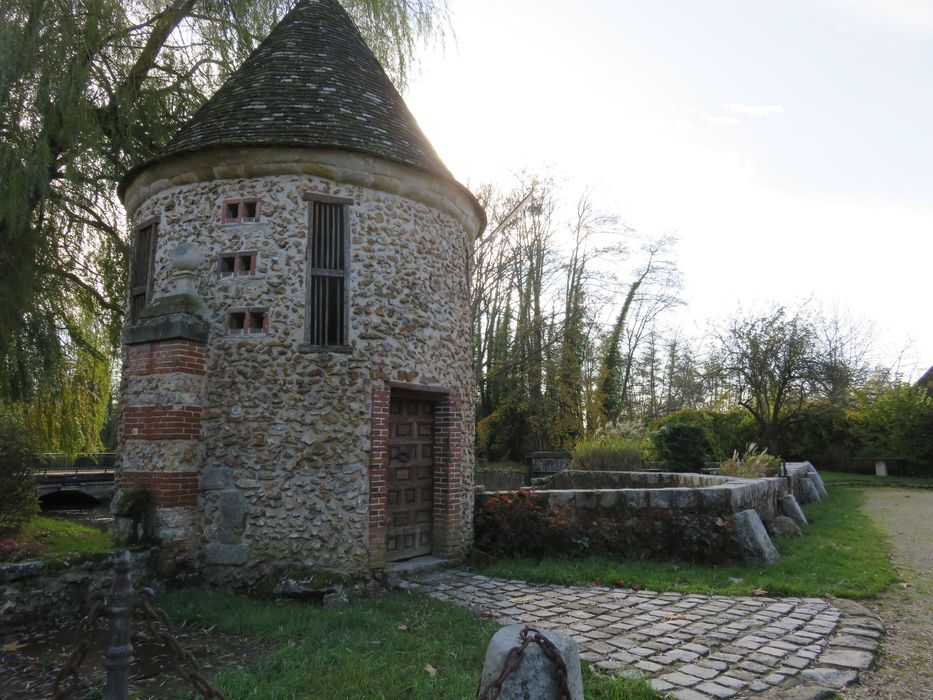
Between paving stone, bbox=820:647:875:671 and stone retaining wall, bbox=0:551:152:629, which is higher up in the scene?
stone retaining wall, bbox=0:551:152:629

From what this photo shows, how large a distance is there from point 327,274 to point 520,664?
18.7ft

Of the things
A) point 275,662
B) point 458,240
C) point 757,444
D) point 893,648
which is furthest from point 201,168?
point 757,444

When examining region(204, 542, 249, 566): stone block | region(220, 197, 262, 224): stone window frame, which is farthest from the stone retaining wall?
region(220, 197, 262, 224): stone window frame

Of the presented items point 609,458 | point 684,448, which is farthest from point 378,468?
point 684,448

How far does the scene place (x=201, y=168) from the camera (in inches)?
293

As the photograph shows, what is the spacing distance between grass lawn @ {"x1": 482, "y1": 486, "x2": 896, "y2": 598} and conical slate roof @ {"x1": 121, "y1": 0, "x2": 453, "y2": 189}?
5.33 meters

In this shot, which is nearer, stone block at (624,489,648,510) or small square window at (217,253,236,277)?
small square window at (217,253,236,277)

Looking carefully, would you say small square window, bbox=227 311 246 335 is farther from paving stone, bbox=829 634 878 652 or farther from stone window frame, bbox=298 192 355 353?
paving stone, bbox=829 634 878 652

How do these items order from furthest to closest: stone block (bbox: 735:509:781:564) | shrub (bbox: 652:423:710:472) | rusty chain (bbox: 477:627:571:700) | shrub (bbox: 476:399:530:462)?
1. shrub (bbox: 476:399:530:462)
2. shrub (bbox: 652:423:710:472)
3. stone block (bbox: 735:509:781:564)
4. rusty chain (bbox: 477:627:571:700)

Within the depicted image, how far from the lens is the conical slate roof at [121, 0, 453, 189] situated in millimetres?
7422

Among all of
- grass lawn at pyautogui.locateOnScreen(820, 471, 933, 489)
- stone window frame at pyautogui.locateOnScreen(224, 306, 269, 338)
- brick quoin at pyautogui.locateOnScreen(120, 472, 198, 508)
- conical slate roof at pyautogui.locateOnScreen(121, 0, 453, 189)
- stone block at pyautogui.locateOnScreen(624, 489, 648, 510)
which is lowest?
grass lawn at pyautogui.locateOnScreen(820, 471, 933, 489)

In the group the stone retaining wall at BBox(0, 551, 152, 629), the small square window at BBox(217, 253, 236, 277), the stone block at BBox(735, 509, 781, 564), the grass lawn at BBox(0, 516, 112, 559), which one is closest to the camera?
the stone retaining wall at BBox(0, 551, 152, 629)

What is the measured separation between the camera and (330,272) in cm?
740

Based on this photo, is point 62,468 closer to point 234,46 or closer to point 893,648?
point 234,46
